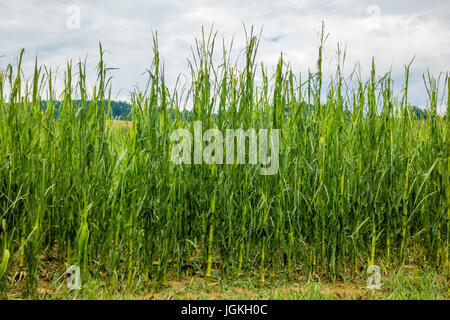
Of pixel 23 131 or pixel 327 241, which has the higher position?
pixel 23 131

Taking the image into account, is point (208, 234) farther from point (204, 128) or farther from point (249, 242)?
point (204, 128)

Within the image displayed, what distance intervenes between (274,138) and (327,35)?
942 mm

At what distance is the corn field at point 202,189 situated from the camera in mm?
2527

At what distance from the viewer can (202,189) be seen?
104 inches

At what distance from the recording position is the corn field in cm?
253

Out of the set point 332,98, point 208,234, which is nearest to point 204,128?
point 208,234

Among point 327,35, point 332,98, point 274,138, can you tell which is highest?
point 327,35

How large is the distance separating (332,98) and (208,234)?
1.47 metres

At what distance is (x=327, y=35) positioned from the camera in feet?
9.59

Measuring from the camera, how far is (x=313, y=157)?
2.84 metres
